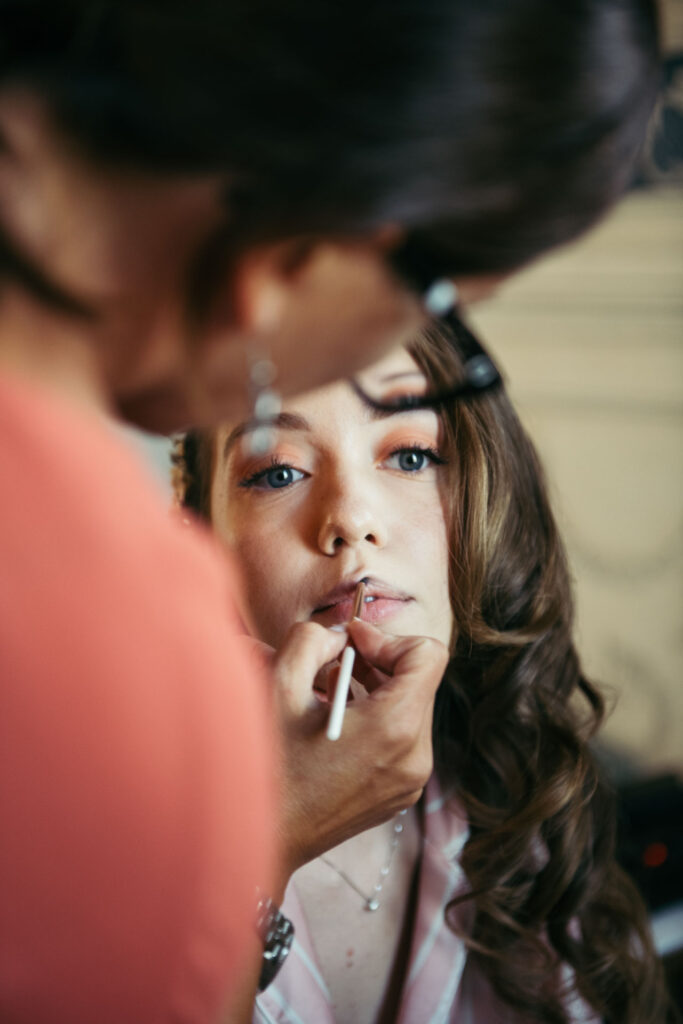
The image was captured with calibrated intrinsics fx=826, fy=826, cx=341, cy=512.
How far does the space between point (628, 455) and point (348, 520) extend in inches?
22.5

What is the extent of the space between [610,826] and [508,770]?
0.54ft

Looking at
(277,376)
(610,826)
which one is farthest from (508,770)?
(277,376)

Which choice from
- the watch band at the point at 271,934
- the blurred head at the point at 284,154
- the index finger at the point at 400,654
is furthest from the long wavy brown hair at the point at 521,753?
the blurred head at the point at 284,154

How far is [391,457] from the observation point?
0.71 m

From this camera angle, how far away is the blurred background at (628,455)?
3.33 feet

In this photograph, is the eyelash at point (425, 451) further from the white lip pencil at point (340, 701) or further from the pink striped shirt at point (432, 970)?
the pink striped shirt at point (432, 970)

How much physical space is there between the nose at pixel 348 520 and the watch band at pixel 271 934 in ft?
0.87

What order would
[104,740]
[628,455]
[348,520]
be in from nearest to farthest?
[104,740] < [348,520] < [628,455]

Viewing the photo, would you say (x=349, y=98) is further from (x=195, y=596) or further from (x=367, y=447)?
(x=367, y=447)

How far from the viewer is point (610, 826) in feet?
2.96

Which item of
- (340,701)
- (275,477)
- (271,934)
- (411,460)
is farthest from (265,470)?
(271,934)

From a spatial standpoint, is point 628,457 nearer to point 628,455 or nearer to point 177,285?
point 628,455

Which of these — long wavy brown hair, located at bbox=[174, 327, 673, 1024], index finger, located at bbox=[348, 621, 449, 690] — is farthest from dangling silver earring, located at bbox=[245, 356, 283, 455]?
long wavy brown hair, located at bbox=[174, 327, 673, 1024]

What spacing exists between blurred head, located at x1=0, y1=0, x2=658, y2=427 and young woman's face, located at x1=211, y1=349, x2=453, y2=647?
0.94 ft
